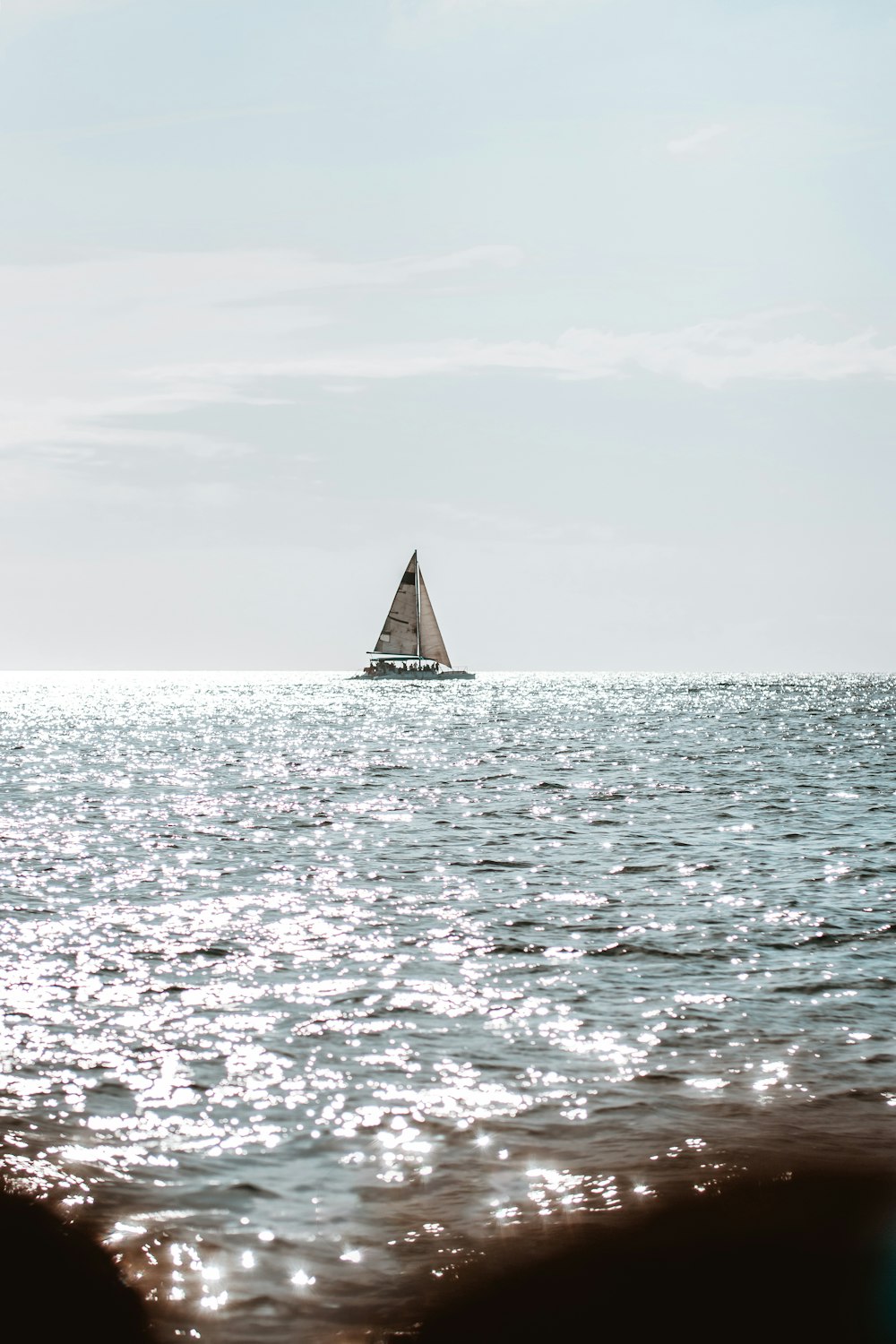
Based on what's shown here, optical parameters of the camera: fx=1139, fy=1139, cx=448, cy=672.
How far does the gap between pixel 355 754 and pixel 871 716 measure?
224 ft

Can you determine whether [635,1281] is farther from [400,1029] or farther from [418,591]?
[418,591]

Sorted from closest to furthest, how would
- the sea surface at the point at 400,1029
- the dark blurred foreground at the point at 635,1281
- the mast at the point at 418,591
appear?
the dark blurred foreground at the point at 635,1281, the sea surface at the point at 400,1029, the mast at the point at 418,591

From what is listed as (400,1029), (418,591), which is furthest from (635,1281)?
(418,591)

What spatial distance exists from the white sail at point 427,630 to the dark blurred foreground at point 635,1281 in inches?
6526

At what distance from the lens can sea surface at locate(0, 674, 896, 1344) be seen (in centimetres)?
879

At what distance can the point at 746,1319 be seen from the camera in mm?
7277

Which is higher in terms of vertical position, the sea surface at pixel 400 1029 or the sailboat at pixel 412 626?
the sailboat at pixel 412 626

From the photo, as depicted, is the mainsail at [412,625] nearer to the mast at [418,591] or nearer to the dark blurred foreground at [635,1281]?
the mast at [418,591]

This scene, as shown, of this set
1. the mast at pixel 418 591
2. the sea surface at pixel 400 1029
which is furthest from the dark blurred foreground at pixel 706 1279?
the mast at pixel 418 591

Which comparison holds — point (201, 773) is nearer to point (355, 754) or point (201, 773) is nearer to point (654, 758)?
point (355, 754)

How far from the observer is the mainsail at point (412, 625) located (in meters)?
173

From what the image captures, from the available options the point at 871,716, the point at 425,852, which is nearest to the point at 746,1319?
the point at 425,852

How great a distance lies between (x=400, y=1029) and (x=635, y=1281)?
6.49 m

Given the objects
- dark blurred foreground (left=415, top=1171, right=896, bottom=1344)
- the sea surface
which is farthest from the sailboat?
dark blurred foreground (left=415, top=1171, right=896, bottom=1344)
